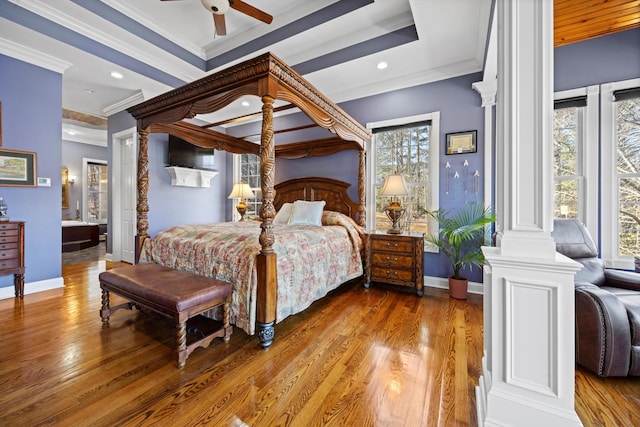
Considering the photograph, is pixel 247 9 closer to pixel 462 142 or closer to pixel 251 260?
pixel 251 260

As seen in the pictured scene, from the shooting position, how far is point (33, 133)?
3.33 metres

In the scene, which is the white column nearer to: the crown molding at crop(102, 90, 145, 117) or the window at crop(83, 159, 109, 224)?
the crown molding at crop(102, 90, 145, 117)

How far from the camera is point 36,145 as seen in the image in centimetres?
336

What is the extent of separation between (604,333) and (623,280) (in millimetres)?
708

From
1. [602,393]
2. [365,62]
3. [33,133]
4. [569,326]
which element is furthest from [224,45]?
[602,393]

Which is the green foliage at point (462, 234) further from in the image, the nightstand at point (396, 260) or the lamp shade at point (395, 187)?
the lamp shade at point (395, 187)

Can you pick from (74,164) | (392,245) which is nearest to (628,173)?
(392,245)

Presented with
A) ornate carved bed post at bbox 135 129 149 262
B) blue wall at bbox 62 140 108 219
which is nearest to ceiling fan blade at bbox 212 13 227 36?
ornate carved bed post at bbox 135 129 149 262

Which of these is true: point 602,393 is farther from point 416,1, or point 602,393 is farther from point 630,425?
point 416,1

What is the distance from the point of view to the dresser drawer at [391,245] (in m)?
3.21

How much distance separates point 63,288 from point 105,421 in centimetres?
307

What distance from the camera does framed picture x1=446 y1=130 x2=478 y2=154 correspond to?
131 inches

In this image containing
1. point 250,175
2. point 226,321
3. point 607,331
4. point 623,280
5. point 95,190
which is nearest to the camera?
point 607,331

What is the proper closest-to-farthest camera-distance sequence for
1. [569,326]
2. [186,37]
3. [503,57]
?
[569,326]
[503,57]
[186,37]
